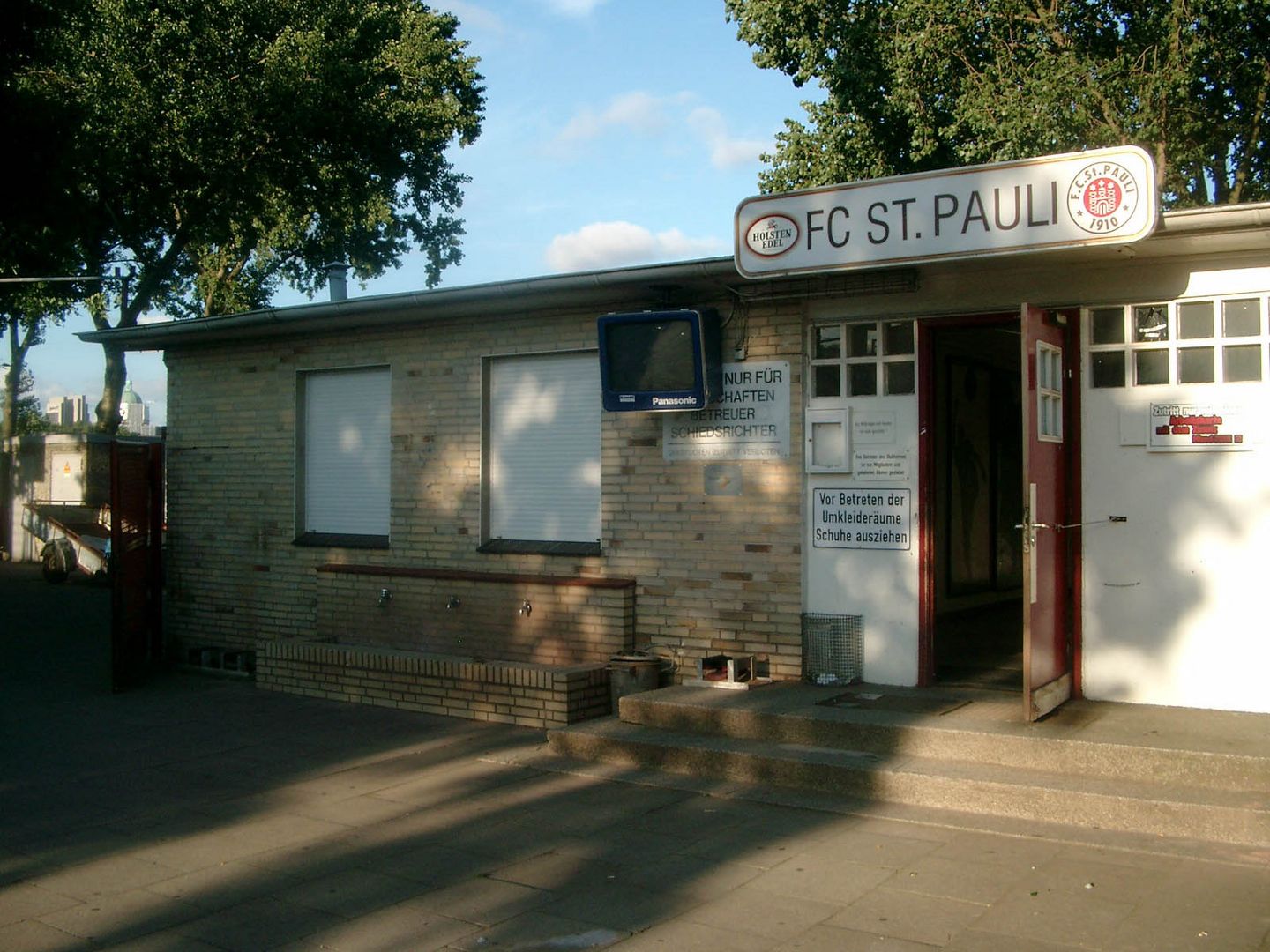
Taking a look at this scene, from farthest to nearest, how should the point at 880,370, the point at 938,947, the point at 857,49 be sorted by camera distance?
the point at 857,49 < the point at 880,370 < the point at 938,947

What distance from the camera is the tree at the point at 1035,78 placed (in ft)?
50.2

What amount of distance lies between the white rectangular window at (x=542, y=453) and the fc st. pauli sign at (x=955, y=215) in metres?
2.47

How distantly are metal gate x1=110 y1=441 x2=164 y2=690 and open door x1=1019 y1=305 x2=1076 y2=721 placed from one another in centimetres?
805

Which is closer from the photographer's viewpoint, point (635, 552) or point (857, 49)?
point (635, 552)

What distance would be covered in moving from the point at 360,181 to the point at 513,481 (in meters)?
18.1

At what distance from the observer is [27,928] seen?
5297mm

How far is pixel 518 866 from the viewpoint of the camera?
6047 mm

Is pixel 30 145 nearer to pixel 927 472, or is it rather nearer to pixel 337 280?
pixel 337 280

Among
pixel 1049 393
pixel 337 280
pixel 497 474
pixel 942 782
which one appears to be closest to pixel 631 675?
pixel 497 474

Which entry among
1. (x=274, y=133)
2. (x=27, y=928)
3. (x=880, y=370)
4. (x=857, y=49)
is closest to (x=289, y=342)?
(x=880, y=370)

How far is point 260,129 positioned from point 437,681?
17.7 meters

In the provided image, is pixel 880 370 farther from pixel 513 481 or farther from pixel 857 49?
pixel 857 49

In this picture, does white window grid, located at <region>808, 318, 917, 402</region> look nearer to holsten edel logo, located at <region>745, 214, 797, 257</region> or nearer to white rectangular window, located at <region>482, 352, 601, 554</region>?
holsten edel logo, located at <region>745, 214, 797, 257</region>

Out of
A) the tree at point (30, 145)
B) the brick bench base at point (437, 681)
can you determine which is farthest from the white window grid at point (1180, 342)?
the tree at point (30, 145)
